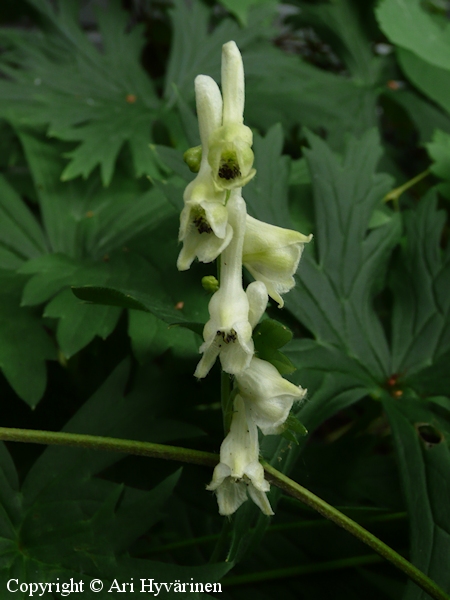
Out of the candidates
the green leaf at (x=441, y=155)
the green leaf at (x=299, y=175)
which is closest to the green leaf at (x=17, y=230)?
the green leaf at (x=299, y=175)

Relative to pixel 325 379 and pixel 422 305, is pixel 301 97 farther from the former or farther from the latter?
pixel 325 379

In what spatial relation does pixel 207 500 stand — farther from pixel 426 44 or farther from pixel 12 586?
pixel 426 44

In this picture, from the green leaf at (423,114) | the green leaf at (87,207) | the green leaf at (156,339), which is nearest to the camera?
the green leaf at (156,339)

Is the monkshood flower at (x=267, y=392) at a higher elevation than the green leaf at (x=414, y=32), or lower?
lower

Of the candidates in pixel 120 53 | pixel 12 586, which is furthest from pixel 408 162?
pixel 12 586

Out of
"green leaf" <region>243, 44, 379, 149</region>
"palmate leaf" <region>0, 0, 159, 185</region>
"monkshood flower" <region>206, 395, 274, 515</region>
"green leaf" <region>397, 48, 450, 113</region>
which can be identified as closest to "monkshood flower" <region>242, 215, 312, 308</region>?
"monkshood flower" <region>206, 395, 274, 515</region>

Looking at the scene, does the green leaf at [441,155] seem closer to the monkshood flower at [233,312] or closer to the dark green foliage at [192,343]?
the dark green foliage at [192,343]

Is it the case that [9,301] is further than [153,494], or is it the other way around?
[9,301]
